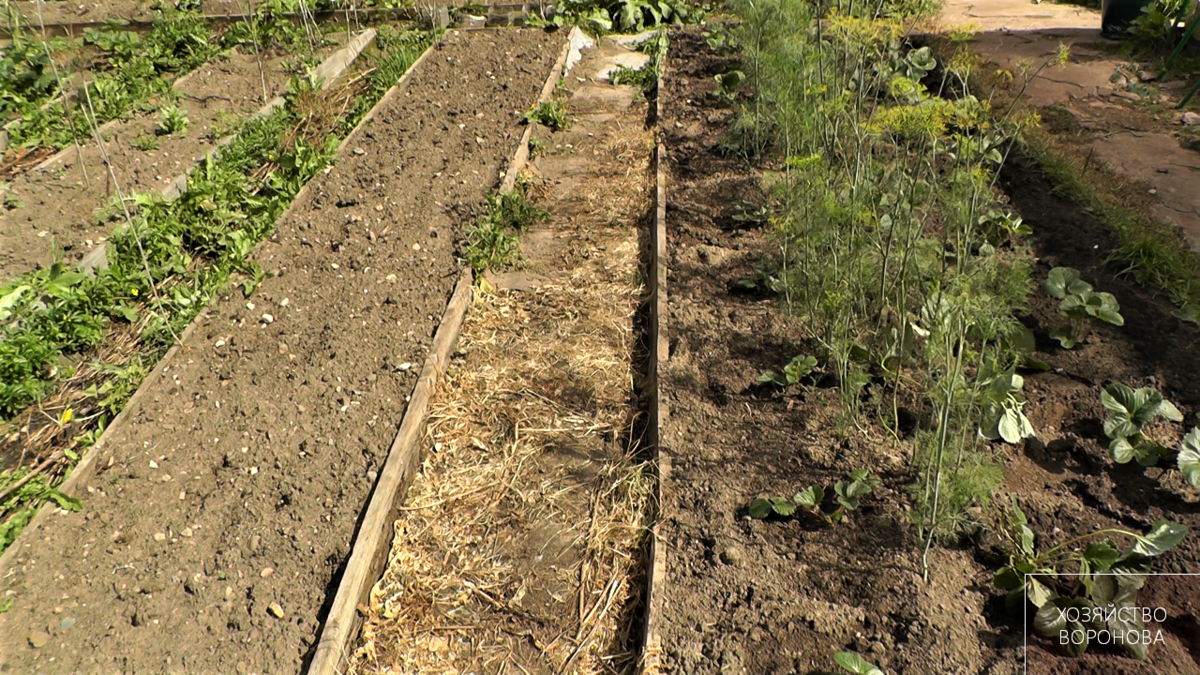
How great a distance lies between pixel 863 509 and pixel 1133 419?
978 millimetres

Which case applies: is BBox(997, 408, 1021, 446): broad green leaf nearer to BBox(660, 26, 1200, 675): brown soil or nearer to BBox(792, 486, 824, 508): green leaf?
BBox(660, 26, 1200, 675): brown soil

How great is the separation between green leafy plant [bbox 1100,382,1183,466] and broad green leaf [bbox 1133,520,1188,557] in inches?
17.6

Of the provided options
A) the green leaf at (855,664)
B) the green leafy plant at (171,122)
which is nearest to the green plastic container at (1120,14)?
the green leaf at (855,664)

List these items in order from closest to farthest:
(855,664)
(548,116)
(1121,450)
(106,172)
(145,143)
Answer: (855,664), (1121,450), (106,172), (145,143), (548,116)

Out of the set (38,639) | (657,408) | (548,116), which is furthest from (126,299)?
(548,116)

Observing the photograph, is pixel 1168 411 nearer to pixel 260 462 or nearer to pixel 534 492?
pixel 534 492

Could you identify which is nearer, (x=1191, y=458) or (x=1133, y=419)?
(x=1191, y=458)

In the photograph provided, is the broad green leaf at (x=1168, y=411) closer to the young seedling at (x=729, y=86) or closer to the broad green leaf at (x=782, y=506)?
the broad green leaf at (x=782, y=506)

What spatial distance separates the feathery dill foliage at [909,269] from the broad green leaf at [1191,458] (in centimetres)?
45

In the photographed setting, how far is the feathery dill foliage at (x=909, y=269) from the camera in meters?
2.44

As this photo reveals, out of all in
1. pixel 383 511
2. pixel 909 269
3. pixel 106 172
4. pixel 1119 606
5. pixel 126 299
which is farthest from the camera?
pixel 106 172

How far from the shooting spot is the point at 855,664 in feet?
6.53

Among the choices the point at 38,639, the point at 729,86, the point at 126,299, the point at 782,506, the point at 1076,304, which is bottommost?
the point at 38,639

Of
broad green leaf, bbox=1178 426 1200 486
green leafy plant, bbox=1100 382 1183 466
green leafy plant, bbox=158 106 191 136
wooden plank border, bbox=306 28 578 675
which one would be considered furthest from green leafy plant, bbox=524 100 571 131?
broad green leaf, bbox=1178 426 1200 486
